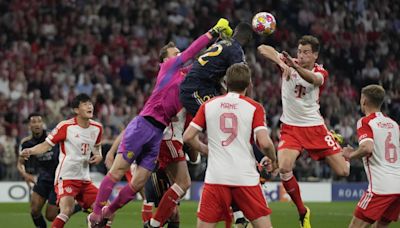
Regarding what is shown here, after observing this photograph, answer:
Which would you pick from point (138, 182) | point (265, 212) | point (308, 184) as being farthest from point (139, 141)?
point (308, 184)

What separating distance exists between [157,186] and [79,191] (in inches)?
43.0

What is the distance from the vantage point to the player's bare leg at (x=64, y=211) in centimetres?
1220

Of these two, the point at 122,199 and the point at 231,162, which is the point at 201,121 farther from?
the point at 122,199

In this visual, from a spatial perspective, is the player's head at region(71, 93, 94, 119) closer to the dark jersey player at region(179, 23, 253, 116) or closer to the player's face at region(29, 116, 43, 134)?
the dark jersey player at region(179, 23, 253, 116)

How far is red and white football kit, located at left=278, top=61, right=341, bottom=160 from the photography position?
12.4 meters

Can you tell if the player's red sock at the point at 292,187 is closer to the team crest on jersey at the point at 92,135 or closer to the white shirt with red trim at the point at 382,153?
the white shirt with red trim at the point at 382,153

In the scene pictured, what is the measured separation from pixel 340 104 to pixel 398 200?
17201 mm

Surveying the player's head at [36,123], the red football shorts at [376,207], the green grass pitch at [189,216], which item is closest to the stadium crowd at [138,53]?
the green grass pitch at [189,216]

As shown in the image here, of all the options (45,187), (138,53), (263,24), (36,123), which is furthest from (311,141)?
(138,53)

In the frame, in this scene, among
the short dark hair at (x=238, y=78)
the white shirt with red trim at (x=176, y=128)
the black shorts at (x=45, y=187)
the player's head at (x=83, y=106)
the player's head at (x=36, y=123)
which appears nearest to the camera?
the short dark hair at (x=238, y=78)

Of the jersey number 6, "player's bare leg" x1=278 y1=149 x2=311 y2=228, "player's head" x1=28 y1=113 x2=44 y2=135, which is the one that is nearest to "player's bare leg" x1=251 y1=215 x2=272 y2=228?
the jersey number 6

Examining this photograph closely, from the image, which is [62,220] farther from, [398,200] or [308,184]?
[308,184]

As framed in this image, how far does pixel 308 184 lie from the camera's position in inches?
983

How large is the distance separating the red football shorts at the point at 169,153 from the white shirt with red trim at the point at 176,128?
11cm
